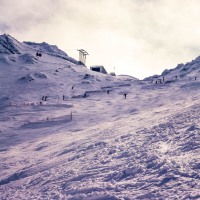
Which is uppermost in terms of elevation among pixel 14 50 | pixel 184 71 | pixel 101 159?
pixel 14 50

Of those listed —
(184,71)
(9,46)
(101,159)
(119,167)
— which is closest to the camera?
(119,167)

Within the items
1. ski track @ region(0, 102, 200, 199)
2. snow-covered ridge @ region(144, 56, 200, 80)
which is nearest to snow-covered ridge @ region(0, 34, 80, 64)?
snow-covered ridge @ region(144, 56, 200, 80)

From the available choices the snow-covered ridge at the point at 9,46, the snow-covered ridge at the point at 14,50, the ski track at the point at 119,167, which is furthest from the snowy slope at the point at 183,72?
the ski track at the point at 119,167

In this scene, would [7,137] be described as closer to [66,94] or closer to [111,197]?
[111,197]

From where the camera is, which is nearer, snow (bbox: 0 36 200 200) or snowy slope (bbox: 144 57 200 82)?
snow (bbox: 0 36 200 200)

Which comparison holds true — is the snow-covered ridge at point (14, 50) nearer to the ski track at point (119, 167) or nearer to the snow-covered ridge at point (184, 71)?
the snow-covered ridge at point (184, 71)

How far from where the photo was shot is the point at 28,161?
1650 cm

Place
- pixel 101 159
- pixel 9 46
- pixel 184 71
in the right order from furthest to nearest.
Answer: pixel 9 46 → pixel 184 71 → pixel 101 159

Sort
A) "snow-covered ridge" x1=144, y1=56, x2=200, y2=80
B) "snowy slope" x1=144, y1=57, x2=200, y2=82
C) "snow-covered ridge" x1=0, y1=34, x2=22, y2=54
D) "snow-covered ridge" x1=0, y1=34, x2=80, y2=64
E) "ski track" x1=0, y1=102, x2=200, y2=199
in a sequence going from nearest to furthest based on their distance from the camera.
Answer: "ski track" x1=0, y1=102, x2=200, y2=199, "snowy slope" x1=144, y1=57, x2=200, y2=82, "snow-covered ridge" x1=144, y1=56, x2=200, y2=80, "snow-covered ridge" x1=0, y1=34, x2=80, y2=64, "snow-covered ridge" x1=0, y1=34, x2=22, y2=54

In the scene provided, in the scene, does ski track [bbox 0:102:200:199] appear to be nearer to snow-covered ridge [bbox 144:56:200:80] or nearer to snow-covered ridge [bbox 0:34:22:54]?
snow-covered ridge [bbox 144:56:200:80]

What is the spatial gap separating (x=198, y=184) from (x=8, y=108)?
31627 millimetres

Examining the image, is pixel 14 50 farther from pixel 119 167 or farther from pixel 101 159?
pixel 119 167

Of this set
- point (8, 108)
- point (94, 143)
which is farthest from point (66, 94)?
point (94, 143)

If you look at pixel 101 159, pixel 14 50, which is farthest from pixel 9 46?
pixel 101 159
